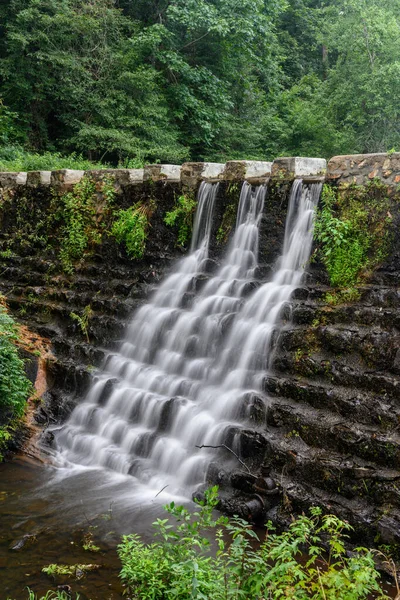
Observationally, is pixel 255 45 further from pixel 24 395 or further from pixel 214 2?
pixel 24 395

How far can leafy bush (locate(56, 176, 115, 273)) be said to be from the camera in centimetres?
1018

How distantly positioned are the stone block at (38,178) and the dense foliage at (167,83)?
2.13 meters

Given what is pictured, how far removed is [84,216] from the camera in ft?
34.3

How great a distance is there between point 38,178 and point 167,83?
298 inches

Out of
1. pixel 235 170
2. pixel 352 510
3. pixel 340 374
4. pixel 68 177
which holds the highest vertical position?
pixel 235 170

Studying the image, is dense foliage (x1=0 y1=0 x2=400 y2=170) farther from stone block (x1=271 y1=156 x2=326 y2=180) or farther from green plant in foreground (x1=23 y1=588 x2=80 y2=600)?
green plant in foreground (x1=23 y1=588 x2=80 y2=600)

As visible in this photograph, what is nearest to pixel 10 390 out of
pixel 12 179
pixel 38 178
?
pixel 38 178

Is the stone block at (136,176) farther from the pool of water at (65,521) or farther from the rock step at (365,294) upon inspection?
the pool of water at (65,521)

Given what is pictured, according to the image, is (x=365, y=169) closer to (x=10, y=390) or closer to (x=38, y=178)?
(x=10, y=390)

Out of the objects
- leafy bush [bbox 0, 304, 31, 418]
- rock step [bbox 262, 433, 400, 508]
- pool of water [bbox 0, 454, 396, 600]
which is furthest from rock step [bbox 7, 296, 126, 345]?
rock step [bbox 262, 433, 400, 508]

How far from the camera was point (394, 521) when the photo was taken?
4.52 metres

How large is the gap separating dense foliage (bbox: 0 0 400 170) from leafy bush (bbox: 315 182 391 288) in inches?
309

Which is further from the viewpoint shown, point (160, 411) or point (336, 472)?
point (160, 411)

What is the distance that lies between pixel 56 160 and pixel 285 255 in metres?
8.49
